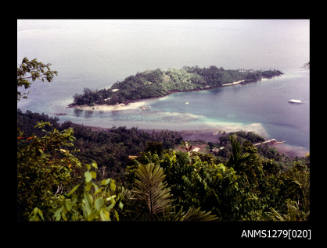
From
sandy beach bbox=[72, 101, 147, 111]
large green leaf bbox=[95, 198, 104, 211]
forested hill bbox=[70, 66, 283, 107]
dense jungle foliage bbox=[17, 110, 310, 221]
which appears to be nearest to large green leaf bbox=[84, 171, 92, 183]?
dense jungle foliage bbox=[17, 110, 310, 221]

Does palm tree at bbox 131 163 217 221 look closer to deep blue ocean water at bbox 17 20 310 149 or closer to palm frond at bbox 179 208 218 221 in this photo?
palm frond at bbox 179 208 218 221

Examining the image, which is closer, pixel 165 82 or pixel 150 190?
pixel 150 190

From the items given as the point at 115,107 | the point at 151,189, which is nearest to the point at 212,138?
the point at 115,107

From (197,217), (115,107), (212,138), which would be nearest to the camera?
(197,217)

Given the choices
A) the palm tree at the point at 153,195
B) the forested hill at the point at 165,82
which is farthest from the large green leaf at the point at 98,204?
the forested hill at the point at 165,82

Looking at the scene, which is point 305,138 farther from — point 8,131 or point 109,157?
point 8,131

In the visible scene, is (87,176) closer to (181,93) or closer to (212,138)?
(212,138)

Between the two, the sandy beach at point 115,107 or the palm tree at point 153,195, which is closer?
the palm tree at point 153,195

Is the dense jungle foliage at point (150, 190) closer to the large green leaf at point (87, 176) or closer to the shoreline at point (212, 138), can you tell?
the large green leaf at point (87, 176)
